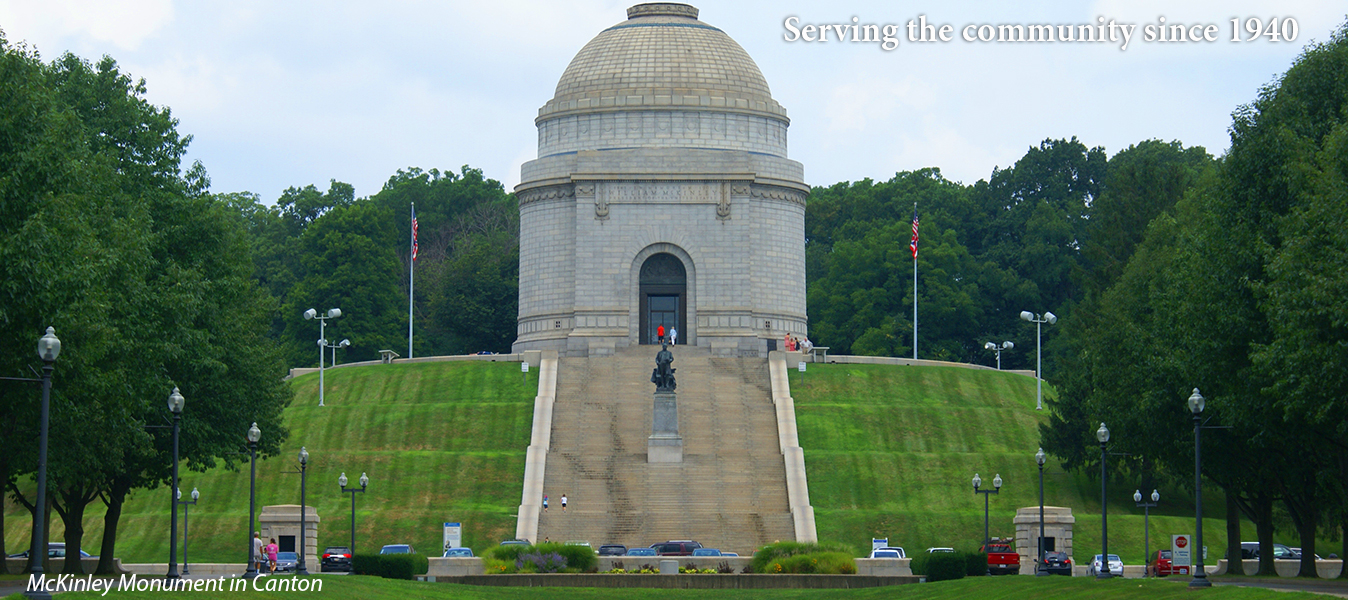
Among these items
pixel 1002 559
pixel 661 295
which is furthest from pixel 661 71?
pixel 1002 559

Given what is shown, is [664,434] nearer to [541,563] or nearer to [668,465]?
[668,465]

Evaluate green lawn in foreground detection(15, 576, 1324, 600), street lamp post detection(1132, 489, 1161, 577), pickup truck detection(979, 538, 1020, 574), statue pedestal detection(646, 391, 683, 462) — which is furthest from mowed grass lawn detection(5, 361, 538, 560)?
street lamp post detection(1132, 489, 1161, 577)

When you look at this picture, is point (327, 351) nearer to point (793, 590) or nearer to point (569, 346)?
point (569, 346)

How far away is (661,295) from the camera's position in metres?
82.6

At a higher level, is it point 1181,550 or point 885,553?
point 1181,550

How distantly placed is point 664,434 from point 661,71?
29722 millimetres

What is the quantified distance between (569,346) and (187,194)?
105ft

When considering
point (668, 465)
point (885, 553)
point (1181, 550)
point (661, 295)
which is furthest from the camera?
point (661, 295)

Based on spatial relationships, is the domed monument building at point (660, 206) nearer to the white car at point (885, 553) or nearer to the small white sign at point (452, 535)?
the small white sign at point (452, 535)

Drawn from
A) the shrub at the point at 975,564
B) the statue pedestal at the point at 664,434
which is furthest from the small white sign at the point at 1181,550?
the statue pedestal at the point at 664,434

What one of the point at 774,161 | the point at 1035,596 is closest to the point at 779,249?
the point at 774,161

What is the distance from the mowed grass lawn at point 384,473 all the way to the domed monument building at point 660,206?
886 centimetres

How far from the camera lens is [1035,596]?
3281cm

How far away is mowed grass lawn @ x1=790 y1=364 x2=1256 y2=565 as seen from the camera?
55562 millimetres
